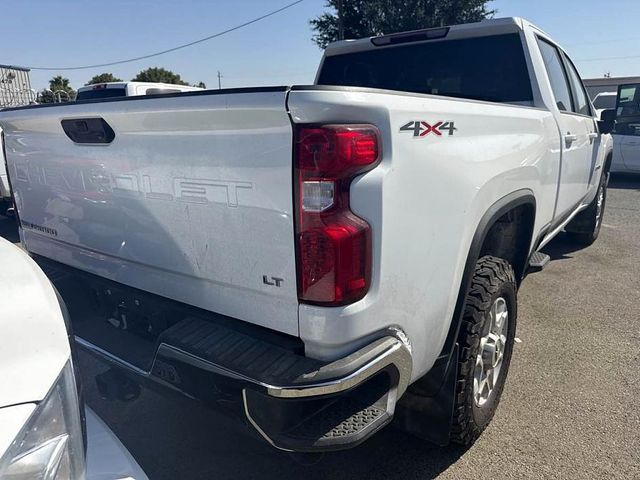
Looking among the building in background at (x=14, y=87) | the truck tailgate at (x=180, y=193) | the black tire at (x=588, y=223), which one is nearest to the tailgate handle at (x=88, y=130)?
the truck tailgate at (x=180, y=193)

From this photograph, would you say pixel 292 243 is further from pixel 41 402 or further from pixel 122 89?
pixel 122 89

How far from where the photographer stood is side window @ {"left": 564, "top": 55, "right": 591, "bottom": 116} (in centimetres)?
473

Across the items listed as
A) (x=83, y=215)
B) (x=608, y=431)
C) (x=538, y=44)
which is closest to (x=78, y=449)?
(x=83, y=215)

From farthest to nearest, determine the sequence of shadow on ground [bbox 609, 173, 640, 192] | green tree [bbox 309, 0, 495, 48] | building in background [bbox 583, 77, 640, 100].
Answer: building in background [bbox 583, 77, 640, 100], green tree [bbox 309, 0, 495, 48], shadow on ground [bbox 609, 173, 640, 192]

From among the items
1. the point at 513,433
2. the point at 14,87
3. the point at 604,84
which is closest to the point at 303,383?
the point at 513,433

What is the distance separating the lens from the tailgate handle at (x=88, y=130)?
2.20m

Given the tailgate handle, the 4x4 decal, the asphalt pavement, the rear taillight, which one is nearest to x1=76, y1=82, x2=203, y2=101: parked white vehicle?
the asphalt pavement

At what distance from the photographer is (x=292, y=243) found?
5.71 feet

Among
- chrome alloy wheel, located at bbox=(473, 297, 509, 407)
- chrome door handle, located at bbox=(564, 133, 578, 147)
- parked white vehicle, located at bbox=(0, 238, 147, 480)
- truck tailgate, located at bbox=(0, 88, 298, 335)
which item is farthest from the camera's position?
chrome door handle, located at bbox=(564, 133, 578, 147)

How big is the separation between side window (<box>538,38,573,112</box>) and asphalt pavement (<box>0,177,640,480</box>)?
1.79m

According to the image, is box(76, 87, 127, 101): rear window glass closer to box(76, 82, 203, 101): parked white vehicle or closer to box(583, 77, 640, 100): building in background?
box(76, 82, 203, 101): parked white vehicle

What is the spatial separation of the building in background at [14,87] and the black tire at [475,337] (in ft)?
70.8

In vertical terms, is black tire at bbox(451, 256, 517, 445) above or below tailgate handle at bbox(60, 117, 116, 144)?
below

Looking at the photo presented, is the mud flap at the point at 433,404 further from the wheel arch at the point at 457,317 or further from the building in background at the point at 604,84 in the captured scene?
the building in background at the point at 604,84
